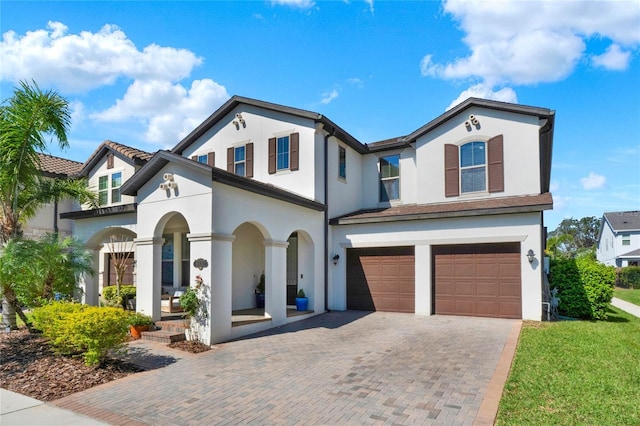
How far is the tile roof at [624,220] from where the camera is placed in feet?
124

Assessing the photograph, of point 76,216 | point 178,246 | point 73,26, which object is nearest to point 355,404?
point 73,26

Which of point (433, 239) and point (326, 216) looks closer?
point (433, 239)

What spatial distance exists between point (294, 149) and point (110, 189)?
8880mm

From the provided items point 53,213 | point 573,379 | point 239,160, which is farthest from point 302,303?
point 53,213

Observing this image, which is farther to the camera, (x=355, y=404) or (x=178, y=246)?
(x=178, y=246)

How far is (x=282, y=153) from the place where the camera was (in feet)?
48.8

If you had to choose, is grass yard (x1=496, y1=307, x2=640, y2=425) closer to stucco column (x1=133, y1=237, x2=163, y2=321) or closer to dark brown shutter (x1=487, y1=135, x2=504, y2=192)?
dark brown shutter (x1=487, y1=135, x2=504, y2=192)

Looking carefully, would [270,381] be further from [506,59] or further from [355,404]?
[506,59]

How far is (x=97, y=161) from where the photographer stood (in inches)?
700

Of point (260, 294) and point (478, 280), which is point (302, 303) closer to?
point (260, 294)

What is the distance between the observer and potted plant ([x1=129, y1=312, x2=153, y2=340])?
33.4ft

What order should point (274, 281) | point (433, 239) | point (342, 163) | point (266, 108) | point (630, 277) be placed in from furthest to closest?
→ point (630, 277)
point (342, 163)
point (266, 108)
point (433, 239)
point (274, 281)

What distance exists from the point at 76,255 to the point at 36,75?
4.74 meters

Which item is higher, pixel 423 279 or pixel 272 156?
pixel 272 156
